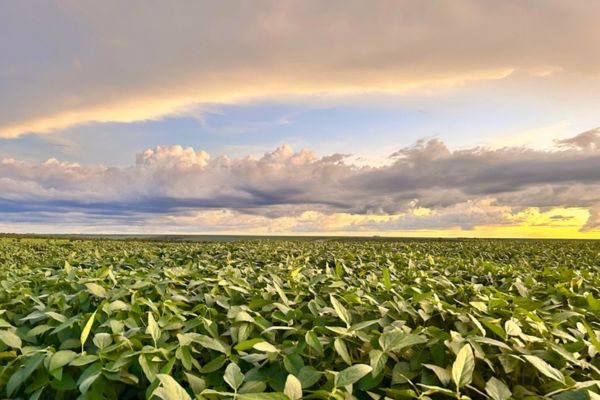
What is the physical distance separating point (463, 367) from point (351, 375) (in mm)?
A: 552

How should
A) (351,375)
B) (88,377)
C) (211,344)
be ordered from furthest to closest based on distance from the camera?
(211,344), (88,377), (351,375)

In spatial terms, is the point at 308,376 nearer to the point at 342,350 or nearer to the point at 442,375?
the point at 342,350

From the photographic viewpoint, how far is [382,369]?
2.32 meters

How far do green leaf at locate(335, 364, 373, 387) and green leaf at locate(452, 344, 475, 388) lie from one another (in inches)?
15.7

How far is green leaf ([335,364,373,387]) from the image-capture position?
2.02 m

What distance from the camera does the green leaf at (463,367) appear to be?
6.90 ft

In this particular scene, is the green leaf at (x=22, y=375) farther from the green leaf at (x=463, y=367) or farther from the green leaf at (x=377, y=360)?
the green leaf at (x=463, y=367)

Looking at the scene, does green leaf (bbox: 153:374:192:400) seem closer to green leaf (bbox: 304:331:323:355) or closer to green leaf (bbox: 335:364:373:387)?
green leaf (bbox: 335:364:373:387)

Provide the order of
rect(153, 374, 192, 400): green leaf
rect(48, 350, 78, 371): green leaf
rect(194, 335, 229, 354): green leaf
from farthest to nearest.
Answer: rect(194, 335, 229, 354): green leaf < rect(48, 350, 78, 371): green leaf < rect(153, 374, 192, 400): green leaf

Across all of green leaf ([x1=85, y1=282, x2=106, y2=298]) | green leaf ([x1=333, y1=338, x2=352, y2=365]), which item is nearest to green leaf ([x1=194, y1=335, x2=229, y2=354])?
green leaf ([x1=333, y1=338, x2=352, y2=365])

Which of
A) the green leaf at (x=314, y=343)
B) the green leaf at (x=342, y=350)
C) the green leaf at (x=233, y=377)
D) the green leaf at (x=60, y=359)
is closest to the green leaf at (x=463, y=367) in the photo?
the green leaf at (x=342, y=350)

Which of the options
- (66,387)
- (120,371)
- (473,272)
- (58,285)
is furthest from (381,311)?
(473,272)

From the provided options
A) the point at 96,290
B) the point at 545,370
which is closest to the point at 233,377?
the point at 545,370

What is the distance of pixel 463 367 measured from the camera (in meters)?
2.17
